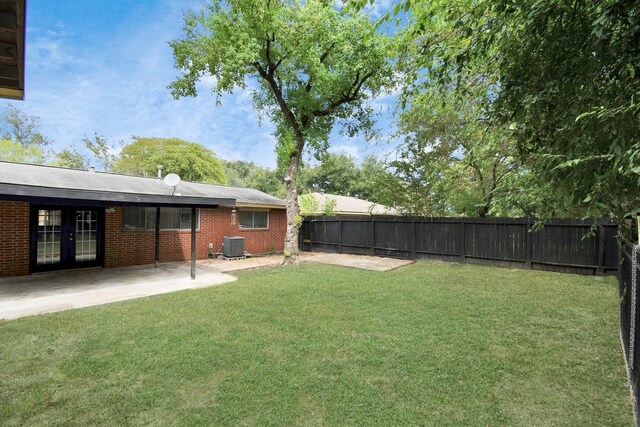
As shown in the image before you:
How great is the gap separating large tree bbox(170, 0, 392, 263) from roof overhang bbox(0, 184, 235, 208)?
3723 mm

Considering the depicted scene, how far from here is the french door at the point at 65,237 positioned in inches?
314

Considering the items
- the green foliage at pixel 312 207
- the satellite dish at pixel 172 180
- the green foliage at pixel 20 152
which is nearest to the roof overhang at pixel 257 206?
the green foliage at pixel 312 207

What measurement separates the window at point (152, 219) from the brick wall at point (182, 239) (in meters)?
0.14

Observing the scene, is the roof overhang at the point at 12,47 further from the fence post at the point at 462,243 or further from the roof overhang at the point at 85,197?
the fence post at the point at 462,243

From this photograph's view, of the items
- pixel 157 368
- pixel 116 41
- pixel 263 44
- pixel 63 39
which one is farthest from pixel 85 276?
pixel 63 39

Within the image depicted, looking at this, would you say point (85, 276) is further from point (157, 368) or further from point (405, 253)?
point (405, 253)

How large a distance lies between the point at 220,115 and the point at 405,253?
3567cm

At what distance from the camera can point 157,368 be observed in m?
3.27

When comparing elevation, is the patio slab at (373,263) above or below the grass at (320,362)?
above

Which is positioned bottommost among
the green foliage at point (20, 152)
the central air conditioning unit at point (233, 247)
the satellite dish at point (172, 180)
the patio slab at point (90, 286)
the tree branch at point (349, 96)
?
the patio slab at point (90, 286)

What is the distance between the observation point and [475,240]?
1016 cm

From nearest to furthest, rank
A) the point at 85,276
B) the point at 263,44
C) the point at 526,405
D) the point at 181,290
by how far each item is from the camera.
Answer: the point at 526,405 < the point at 181,290 < the point at 85,276 < the point at 263,44

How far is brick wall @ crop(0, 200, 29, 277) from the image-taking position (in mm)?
7488

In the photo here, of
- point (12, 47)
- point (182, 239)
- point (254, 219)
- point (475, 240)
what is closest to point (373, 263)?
point (475, 240)
